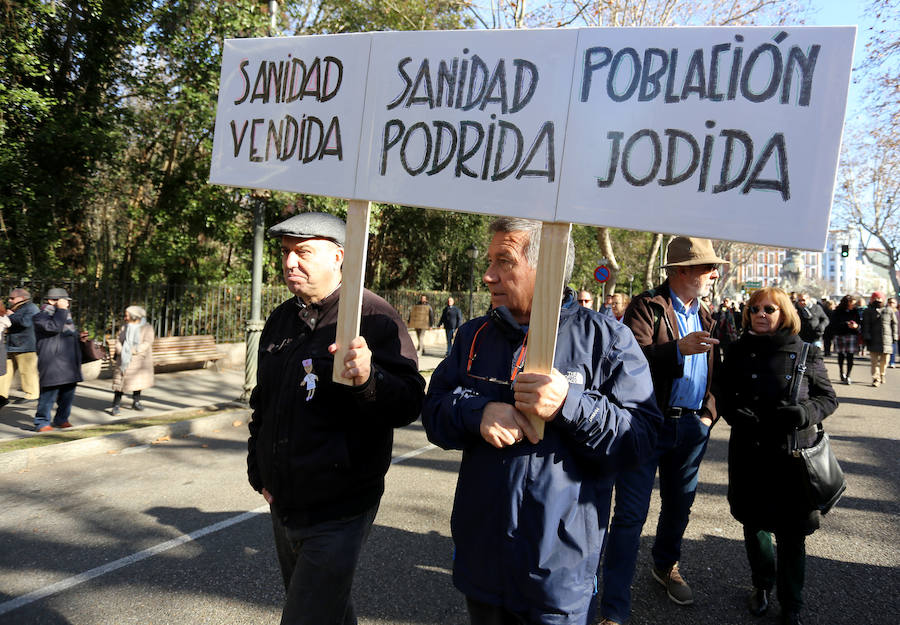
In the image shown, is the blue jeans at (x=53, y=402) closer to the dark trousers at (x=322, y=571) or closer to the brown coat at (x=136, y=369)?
the brown coat at (x=136, y=369)

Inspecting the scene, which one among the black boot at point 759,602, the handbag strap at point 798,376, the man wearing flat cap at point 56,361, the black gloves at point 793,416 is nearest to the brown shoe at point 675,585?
the black boot at point 759,602

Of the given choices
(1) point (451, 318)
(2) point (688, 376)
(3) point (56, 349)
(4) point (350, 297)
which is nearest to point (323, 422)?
(4) point (350, 297)

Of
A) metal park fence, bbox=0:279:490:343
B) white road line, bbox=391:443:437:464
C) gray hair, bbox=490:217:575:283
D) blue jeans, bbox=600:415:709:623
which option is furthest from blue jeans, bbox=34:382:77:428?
gray hair, bbox=490:217:575:283

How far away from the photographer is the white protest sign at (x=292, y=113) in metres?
2.05

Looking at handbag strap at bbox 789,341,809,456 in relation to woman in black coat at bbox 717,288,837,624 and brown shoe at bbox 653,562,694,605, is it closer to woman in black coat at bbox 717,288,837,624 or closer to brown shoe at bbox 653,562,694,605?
woman in black coat at bbox 717,288,837,624

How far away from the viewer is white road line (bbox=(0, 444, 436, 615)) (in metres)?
3.20

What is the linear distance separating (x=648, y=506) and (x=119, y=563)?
123 inches

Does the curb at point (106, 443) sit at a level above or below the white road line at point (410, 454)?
below

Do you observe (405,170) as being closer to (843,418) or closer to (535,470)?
(535,470)

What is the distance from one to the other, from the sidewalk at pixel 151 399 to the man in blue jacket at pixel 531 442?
21.7 feet

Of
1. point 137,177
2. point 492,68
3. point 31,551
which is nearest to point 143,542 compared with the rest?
point 31,551

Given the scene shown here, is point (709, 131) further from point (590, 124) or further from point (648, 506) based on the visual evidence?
point (648, 506)

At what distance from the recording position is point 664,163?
168 centimetres

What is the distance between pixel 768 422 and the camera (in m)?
3.06
